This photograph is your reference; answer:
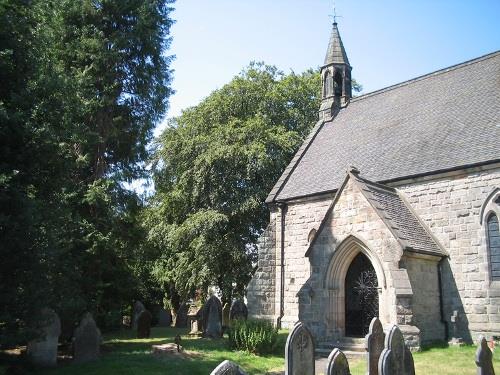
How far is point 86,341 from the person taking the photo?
11633 mm

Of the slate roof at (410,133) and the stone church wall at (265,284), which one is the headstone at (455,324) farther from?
the stone church wall at (265,284)

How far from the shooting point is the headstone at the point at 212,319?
52.4 feet

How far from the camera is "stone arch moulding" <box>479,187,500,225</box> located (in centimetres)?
1334

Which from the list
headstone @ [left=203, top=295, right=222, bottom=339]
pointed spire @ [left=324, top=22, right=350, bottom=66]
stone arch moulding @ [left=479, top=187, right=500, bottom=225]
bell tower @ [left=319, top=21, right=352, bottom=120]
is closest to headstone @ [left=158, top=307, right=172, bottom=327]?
headstone @ [left=203, top=295, right=222, bottom=339]

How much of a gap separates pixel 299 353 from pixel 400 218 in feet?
25.9

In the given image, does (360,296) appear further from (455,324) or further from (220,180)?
(220,180)

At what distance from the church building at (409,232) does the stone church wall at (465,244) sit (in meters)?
0.03

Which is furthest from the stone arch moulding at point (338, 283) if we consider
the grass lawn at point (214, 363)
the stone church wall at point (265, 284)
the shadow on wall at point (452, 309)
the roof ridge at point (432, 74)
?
the roof ridge at point (432, 74)

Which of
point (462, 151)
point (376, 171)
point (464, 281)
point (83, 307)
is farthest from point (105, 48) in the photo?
point (464, 281)

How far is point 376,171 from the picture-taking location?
1642 cm

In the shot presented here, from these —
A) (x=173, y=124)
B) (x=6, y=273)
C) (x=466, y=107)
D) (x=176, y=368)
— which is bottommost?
(x=176, y=368)

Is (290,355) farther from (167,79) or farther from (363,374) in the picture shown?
(167,79)

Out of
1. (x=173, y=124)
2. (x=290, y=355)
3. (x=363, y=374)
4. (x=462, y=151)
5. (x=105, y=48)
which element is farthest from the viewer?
(x=173, y=124)

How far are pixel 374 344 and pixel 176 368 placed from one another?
4.37 m
